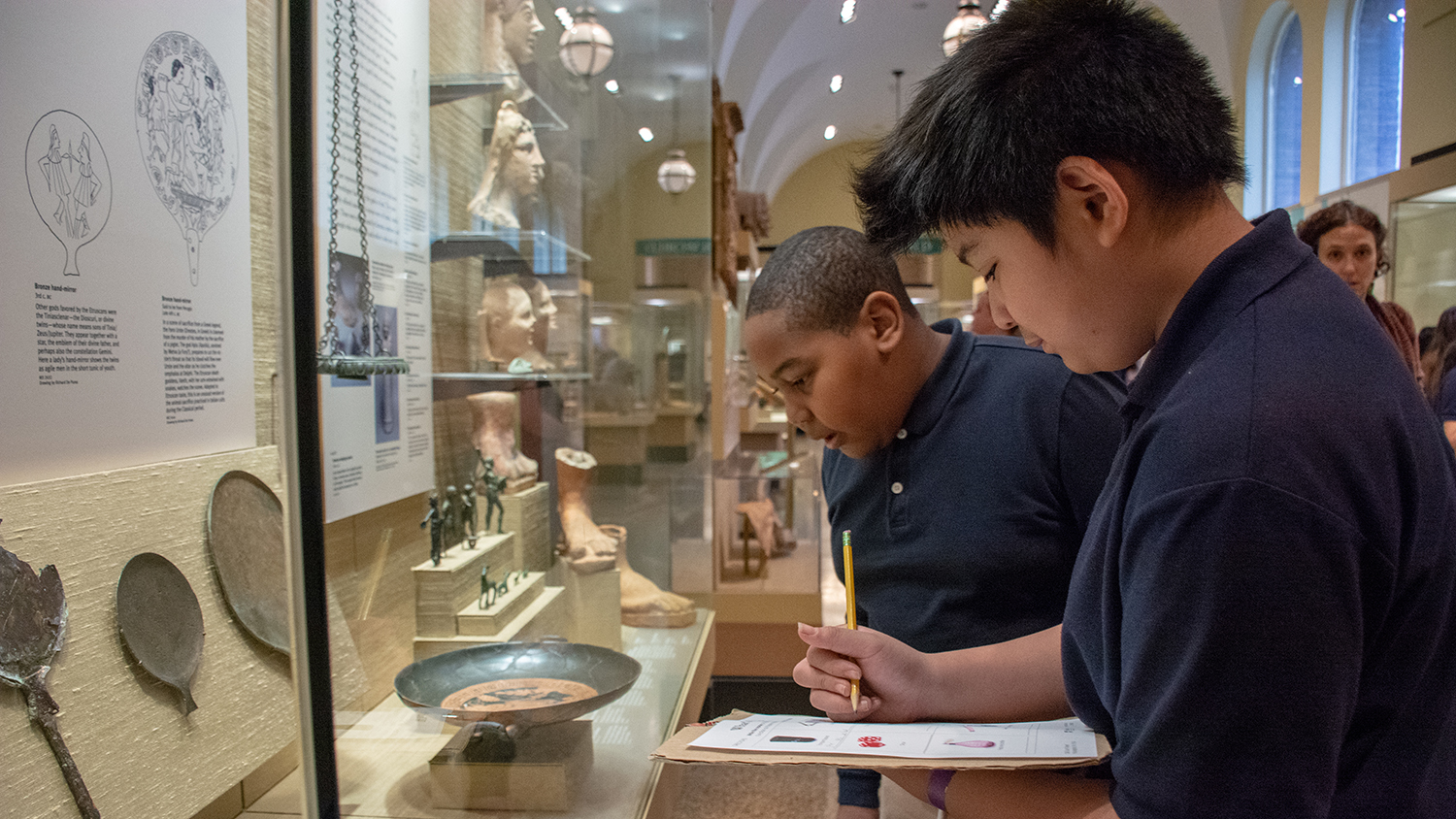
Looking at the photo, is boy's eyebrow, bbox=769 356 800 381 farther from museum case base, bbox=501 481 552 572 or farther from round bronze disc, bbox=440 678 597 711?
museum case base, bbox=501 481 552 572

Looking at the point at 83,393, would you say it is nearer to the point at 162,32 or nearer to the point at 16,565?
the point at 16,565

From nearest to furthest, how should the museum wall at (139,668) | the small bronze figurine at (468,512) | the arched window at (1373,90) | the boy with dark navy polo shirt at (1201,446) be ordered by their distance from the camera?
the boy with dark navy polo shirt at (1201,446)
the museum wall at (139,668)
the small bronze figurine at (468,512)
the arched window at (1373,90)

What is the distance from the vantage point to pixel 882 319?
1.54 m

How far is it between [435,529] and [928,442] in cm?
92

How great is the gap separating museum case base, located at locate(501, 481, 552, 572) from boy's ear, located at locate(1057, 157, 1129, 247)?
5.06 ft

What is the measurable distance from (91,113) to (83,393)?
0.38 m

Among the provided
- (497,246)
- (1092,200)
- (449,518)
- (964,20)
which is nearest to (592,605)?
(449,518)

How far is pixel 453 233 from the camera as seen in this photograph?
5.66 feet

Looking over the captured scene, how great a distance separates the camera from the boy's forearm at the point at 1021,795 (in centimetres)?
83

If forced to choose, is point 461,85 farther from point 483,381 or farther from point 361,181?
point 361,181

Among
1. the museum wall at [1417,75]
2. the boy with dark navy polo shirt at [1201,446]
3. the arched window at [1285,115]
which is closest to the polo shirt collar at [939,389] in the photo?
the boy with dark navy polo shirt at [1201,446]

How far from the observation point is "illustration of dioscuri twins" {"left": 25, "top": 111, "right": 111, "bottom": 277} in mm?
1131

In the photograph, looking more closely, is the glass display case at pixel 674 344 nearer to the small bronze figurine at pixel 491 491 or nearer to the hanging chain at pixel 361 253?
the small bronze figurine at pixel 491 491

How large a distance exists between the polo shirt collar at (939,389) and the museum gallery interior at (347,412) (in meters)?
0.30
